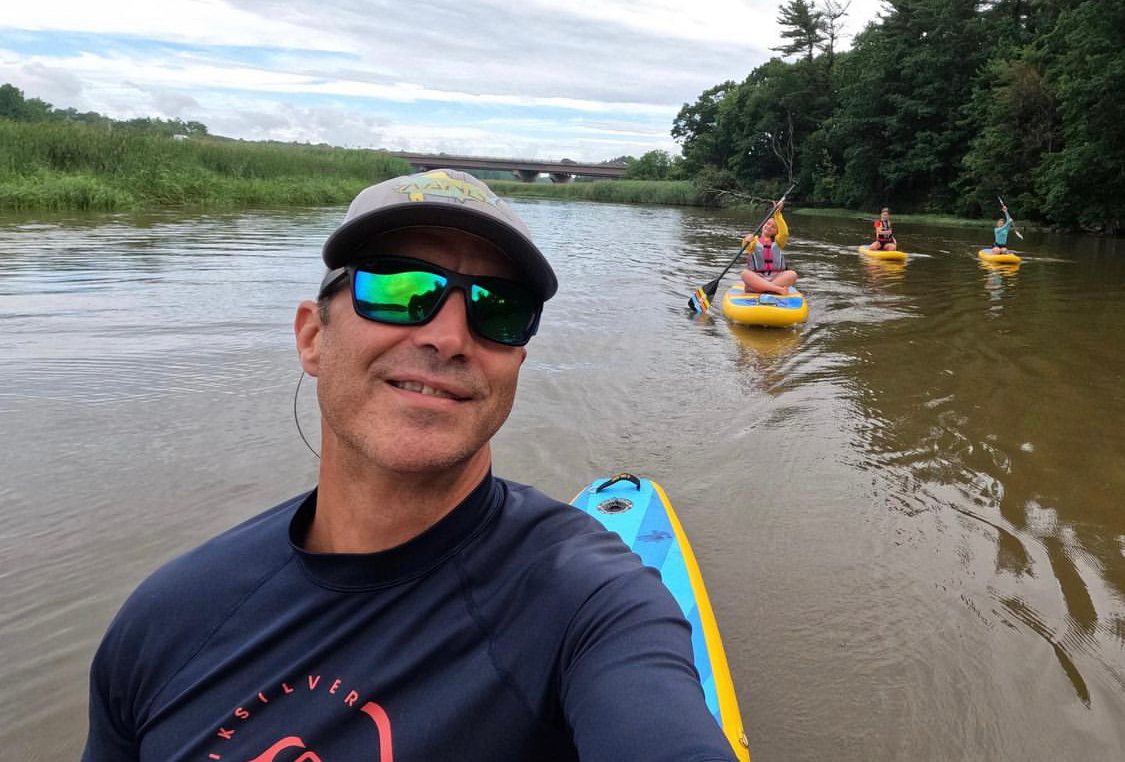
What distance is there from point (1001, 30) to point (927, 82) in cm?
425

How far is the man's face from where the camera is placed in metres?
1.25

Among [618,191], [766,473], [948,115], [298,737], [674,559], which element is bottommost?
[766,473]

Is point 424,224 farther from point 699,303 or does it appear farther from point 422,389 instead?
point 699,303

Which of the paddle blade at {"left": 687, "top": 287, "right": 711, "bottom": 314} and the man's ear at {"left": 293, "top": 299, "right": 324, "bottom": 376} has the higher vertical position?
the man's ear at {"left": 293, "top": 299, "right": 324, "bottom": 376}

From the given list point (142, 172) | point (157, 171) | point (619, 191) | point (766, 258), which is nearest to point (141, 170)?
point (142, 172)

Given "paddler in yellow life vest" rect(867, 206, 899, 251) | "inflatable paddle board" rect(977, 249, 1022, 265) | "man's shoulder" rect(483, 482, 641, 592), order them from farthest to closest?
"paddler in yellow life vest" rect(867, 206, 899, 251), "inflatable paddle board" rect(977, 249, 1022, 265), "man's shoulder" rect(483, 482, 641, 592)

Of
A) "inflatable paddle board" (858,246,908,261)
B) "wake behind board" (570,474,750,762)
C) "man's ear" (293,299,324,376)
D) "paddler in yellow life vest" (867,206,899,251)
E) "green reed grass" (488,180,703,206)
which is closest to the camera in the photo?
"man's ear" (293,299,324,376)

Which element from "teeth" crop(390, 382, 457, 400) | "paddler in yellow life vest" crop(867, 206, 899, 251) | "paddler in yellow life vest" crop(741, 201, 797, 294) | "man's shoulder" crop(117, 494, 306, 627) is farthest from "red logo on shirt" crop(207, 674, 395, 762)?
"paddler in yellow life vest" crop(867, 206, 899, 251)

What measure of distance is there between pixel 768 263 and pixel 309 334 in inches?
416

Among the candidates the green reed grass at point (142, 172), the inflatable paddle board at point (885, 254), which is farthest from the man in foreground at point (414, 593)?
the green reed grass at point (142, 172)

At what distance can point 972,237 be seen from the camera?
1053 inches

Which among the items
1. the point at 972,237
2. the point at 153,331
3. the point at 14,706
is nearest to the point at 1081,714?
the point at 14,706

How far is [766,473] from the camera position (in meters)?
5.19

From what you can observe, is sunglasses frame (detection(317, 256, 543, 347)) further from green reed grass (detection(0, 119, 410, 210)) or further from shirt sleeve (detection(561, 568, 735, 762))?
green reed grass (detection(0, 119, 410, 210))
